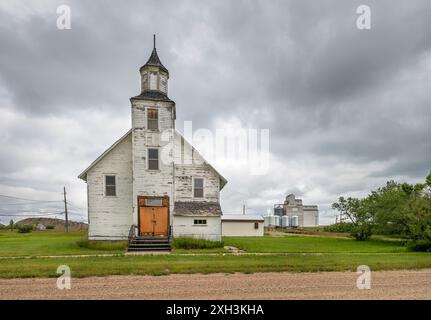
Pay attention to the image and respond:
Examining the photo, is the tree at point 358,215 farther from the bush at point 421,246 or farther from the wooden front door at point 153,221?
the wooden front door at point 153,221

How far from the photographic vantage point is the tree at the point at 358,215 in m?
29.1

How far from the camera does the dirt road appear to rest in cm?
683

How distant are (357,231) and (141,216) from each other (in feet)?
75.2

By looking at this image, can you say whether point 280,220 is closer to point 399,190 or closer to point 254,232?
point 254,232

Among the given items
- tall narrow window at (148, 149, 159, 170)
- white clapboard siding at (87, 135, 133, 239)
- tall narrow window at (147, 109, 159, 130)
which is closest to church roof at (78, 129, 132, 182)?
white clapboard siding at (87, 135, 133, 239)

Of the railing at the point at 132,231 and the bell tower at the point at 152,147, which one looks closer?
the railing at the point at 132,231

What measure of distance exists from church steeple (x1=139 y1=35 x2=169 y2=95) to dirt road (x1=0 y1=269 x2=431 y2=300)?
1533 centimetres

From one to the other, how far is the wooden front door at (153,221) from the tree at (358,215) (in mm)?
21210

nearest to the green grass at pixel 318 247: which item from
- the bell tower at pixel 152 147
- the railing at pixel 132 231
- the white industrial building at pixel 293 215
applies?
the bell tower at pixel 152 147

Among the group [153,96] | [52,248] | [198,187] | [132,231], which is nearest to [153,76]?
[153,96]

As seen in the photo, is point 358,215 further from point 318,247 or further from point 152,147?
point 152,147

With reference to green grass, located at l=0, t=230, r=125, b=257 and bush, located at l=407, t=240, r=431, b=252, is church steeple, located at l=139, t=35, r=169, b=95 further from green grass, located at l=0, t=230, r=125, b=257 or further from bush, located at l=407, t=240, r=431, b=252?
bush, located at l=407, t=240, r=431, b=252

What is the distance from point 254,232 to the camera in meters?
40.2
